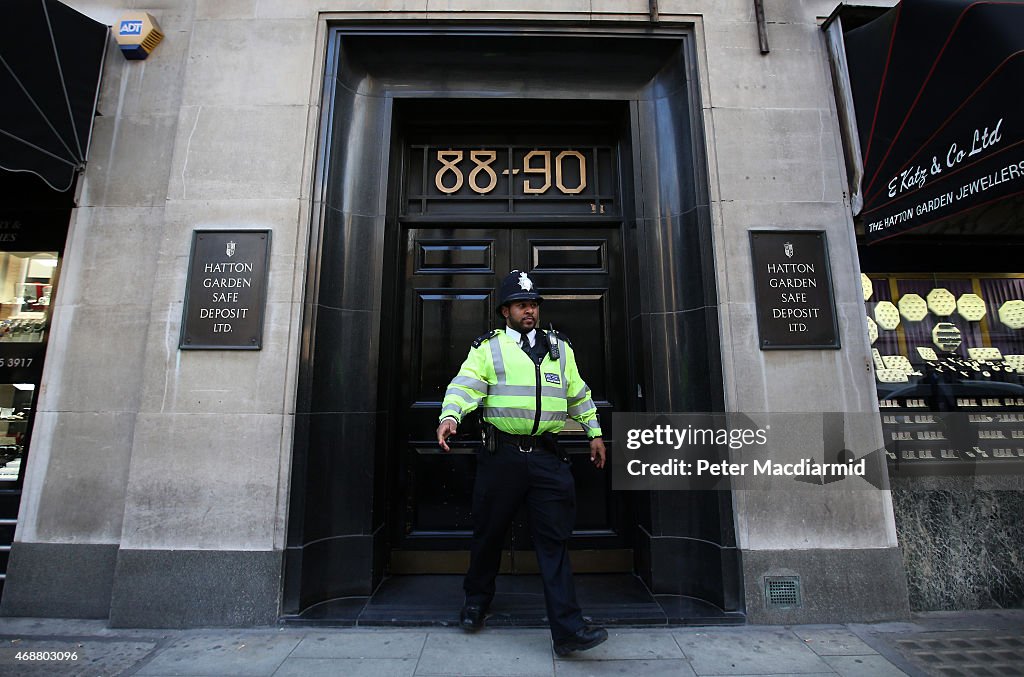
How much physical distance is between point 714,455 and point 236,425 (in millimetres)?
4033

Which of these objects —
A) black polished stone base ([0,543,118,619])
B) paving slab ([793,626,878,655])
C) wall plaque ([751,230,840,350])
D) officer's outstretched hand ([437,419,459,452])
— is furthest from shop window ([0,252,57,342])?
paving slab ([793,626,878,655])

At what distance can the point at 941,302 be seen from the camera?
185 inches

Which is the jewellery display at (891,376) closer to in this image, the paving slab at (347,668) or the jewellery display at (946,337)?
the jewellery display at (946,337)

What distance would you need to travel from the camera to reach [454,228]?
509 centimetres

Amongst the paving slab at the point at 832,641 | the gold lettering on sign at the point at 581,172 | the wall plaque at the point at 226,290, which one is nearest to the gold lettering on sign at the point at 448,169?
the gold lettering on sign at the point at 581,172

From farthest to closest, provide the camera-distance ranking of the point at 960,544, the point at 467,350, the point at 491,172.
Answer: the point at 491,172
the point at 467,350
the point at 960,544

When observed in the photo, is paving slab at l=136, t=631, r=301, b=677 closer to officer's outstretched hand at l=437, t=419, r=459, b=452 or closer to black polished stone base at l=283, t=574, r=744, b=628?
black polished stone base at l=283, t=574, r=744, b=628

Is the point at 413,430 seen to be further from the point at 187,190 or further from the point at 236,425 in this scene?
the point at 187,190

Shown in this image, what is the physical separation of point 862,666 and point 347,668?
338 cm

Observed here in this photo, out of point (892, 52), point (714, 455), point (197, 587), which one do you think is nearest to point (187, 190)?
point (197, 587)

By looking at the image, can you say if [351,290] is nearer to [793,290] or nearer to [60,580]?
[60,580]

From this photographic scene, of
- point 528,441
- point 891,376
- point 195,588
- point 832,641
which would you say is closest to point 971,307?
point 891,376

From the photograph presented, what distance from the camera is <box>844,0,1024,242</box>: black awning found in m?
3.34

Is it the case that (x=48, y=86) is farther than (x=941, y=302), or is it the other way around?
(x=941, y=302)
